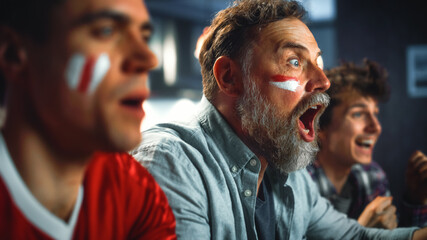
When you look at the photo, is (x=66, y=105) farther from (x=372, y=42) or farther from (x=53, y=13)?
(x=372, y=42)

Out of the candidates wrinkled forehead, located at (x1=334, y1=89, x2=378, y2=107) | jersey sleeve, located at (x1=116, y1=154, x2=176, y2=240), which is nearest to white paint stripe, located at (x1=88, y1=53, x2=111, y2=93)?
jersey sleeve, located at (x1=116, y1=154, x2=176, y2=240)

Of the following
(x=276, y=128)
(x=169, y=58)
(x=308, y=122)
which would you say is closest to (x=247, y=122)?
(x=276, y=128)

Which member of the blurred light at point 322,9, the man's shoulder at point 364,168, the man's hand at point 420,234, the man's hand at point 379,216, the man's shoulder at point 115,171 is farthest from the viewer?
the blurred light at point 322,9

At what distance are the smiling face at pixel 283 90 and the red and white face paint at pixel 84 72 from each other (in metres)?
0.67

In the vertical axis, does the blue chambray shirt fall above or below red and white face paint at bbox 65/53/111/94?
below

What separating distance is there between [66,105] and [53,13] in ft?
0.41

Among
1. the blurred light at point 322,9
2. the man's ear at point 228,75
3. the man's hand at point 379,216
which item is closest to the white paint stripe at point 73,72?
the man's ear at point 228,75

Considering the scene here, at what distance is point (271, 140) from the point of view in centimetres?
117

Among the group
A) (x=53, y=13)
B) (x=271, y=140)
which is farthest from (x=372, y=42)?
(x=53, y=13)

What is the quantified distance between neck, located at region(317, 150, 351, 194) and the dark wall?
1.54 m

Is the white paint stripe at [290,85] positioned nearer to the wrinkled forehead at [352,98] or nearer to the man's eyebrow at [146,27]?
the man's eyebrow at [146,27]

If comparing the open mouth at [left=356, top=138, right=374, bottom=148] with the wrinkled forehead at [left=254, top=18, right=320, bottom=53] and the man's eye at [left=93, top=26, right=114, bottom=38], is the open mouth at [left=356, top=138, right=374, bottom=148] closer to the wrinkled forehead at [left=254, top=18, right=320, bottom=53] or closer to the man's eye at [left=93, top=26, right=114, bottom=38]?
the wrinkled forehead at [left=254, top=18, right=320, bottom=53]

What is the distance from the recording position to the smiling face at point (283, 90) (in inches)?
44.6

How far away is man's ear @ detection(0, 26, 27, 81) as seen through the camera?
54 cm
